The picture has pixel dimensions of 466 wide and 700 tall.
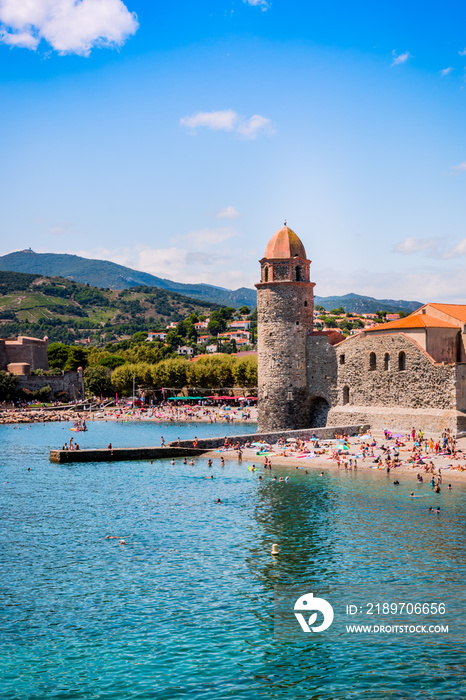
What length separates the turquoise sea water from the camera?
41.1 ft

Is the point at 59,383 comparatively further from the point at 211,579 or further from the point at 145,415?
the point at 211,579

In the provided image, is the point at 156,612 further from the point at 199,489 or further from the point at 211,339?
the point at 211,339

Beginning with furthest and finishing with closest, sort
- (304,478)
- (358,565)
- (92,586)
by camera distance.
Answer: (304,478), (358,565), (92,586)

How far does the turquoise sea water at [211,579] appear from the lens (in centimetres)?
1253

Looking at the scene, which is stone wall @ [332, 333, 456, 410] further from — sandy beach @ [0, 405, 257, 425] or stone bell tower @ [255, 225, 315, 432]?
sandy beach @ [0, 405, 257, 425]

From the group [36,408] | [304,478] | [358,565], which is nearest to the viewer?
[358,565]

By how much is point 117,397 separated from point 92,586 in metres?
74.3

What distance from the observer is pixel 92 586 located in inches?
677

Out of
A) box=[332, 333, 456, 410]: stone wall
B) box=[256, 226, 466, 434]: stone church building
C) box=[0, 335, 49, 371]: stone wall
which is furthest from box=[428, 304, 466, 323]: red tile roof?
box=[0, 335, 49, 371]: stone wall

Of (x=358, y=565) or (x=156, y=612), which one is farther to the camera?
(x=358, y=565)

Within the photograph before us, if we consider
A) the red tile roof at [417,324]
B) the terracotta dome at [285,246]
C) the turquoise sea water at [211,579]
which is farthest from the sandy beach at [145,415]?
the turquoise sea water at [211,579]

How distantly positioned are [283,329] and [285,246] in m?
5.40

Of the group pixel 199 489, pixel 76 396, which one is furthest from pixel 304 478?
pixel 76 396

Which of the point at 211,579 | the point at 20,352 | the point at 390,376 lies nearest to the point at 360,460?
the point at 390,376
